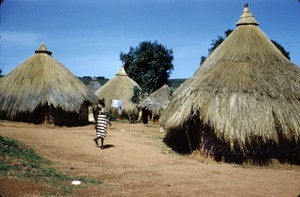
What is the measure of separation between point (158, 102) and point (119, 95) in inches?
239

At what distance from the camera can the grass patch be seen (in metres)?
5.15

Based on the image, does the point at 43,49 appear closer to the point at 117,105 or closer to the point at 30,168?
the point at 117,105

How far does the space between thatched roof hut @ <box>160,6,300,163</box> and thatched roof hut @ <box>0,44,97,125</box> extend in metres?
7.33

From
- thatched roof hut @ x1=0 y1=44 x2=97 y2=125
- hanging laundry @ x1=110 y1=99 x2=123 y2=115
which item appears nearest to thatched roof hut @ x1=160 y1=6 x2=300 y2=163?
thatched roof hut @ x1=0 y1=44 x2=97 y2=125

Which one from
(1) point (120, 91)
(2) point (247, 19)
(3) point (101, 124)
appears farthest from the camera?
(1) point (120, 91)

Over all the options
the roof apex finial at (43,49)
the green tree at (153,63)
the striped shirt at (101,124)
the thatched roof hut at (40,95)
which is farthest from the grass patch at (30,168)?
the green tree at (153,63)

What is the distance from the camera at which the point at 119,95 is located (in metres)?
26.1

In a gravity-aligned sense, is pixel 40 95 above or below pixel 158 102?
below

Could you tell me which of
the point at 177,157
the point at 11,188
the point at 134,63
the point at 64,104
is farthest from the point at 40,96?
the point at 134,63

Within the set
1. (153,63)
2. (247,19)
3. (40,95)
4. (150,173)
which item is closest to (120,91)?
(153,63)

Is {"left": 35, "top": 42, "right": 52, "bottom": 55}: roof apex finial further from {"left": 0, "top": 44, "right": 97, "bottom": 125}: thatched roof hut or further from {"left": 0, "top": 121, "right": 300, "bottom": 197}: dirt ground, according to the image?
{"left": 0, "top": 121, "right": 300, "bottom": 197}: dirt ground

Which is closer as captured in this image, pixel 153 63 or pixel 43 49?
pixel 43 49

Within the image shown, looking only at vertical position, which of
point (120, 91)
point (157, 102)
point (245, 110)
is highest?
point (120, 91)

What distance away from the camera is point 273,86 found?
9297mm
